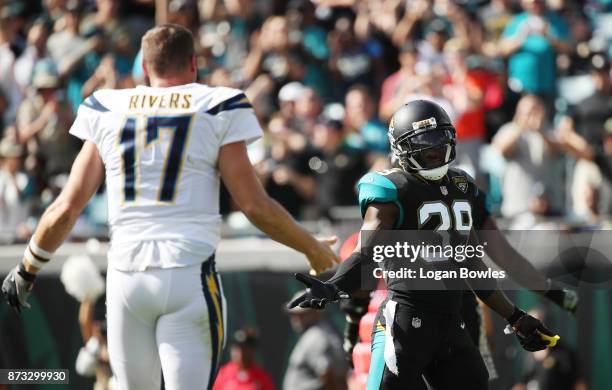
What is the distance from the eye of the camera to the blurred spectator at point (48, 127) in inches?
459

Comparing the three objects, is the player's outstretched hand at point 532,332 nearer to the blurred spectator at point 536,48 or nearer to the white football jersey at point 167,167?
the white football jersey at point 167,167

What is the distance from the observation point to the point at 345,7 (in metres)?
12.4

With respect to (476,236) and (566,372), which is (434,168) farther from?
(566,372)

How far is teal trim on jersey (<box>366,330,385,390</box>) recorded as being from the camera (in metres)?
5.30

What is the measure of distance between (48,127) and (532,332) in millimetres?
7367

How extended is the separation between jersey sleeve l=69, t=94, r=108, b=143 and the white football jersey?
0.12 feet

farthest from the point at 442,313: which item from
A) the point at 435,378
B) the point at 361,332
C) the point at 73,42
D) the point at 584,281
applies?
the point at 73,42

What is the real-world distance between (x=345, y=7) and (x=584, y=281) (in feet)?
15.7

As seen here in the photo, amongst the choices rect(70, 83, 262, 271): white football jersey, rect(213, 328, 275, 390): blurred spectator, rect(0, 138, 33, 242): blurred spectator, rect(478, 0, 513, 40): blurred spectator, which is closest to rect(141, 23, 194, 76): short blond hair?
rect(70, 83, 262, 271): white football jersey

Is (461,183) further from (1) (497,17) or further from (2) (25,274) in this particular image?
(1) (497,17)

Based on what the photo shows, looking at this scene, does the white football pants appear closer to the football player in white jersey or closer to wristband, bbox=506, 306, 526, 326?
the football player in white jersey

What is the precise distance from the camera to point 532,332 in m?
5.56

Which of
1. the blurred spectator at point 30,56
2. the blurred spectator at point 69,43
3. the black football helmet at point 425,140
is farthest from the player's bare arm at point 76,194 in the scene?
the blurred spectator at point 30,56

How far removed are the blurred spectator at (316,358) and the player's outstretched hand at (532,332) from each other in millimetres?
3451
